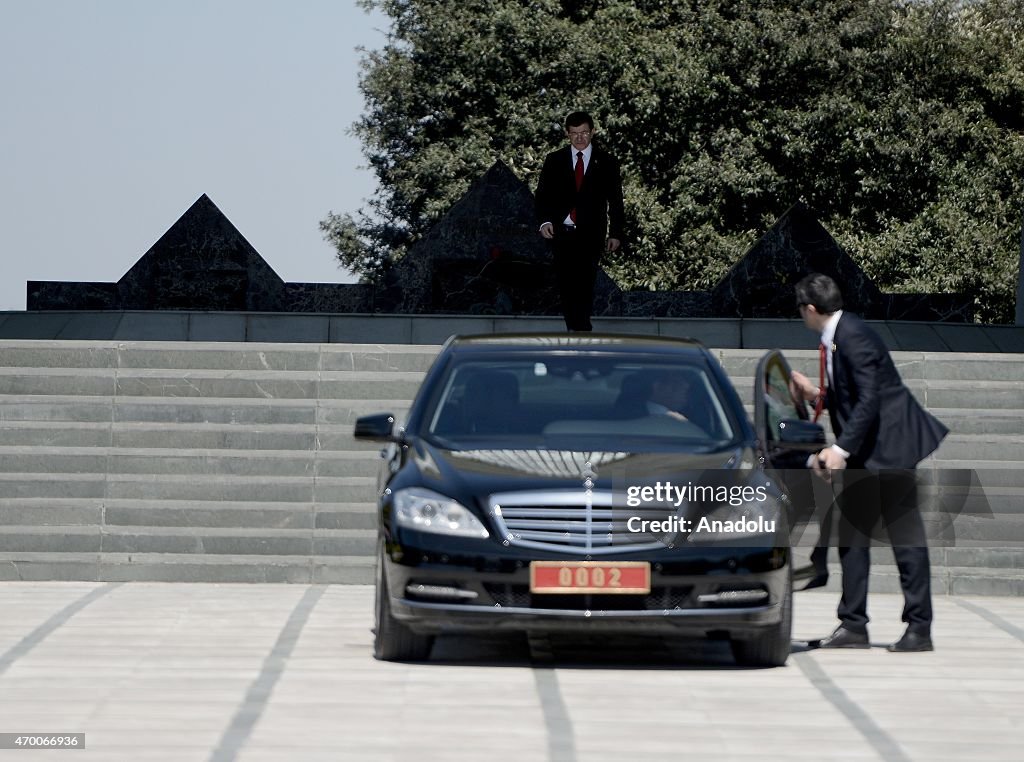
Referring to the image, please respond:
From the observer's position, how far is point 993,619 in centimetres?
1038

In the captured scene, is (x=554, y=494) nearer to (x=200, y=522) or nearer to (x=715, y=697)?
(x=715, y=697)

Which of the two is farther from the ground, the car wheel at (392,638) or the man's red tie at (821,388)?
the man's red tie at (821,388)

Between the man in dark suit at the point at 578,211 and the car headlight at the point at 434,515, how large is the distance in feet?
18.2

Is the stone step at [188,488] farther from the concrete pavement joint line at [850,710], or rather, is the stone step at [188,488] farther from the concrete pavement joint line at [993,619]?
the concrete pavement joint line at [850,710]

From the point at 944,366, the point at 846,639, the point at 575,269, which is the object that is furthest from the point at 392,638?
the point at 944,366

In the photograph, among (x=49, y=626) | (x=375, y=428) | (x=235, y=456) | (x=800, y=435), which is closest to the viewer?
(x=800, y=435)

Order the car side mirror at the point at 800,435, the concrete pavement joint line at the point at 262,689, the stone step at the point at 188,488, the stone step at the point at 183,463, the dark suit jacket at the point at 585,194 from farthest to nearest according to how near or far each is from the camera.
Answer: the dark suit jacket at the point at 585,194 → the stone step at the point at 183,463 → the stone step at the point at 188,488 → the car side mirror at the point at 800,435 → the concrete pavement joint line at the point at 262,689

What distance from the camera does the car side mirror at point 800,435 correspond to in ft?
28.0

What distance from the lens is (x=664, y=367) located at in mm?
9305

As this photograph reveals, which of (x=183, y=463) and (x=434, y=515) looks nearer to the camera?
(x=434, y=515)

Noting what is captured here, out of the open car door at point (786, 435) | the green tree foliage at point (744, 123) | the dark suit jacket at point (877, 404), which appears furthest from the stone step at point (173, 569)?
the green tree foliage at point (744, 123)

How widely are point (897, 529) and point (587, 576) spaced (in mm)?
1714

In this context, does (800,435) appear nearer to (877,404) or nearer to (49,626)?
(877,404)

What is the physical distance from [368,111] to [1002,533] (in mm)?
30112
